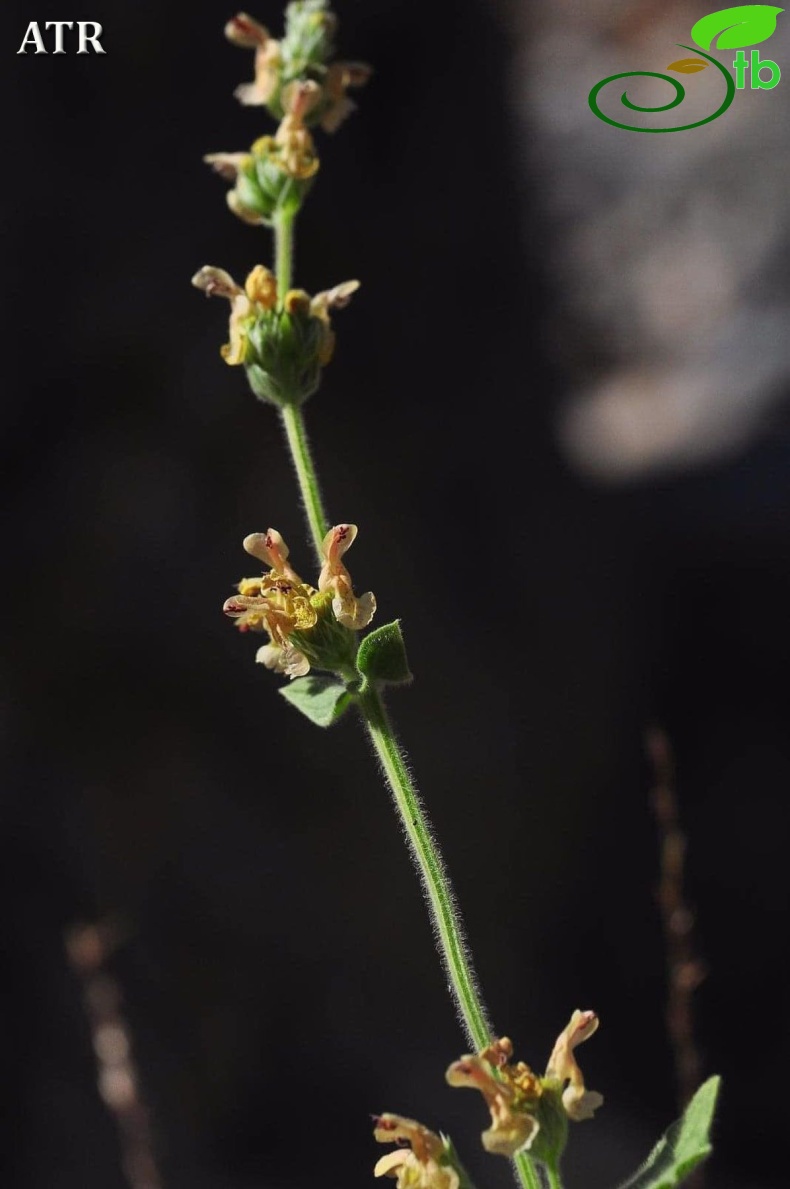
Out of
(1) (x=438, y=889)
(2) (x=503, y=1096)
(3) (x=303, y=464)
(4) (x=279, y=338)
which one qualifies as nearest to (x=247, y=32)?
(4) (x=279, y=338)

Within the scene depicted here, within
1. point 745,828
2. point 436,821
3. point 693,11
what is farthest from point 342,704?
point 693,11

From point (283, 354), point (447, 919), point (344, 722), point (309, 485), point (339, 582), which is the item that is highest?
point (344, 722)

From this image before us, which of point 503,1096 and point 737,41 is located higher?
point 737,41

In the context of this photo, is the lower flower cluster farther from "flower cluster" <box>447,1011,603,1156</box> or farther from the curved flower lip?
the curved flower lip

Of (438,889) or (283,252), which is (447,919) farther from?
(283,252)

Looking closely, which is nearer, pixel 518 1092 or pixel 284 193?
pixel 518 1092

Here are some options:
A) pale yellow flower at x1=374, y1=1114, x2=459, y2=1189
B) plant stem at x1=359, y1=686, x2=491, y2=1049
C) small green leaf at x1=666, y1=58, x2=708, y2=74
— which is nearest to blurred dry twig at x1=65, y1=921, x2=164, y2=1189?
pale yellow flower at x1=374, y1=1114, x2=459, y2=1189

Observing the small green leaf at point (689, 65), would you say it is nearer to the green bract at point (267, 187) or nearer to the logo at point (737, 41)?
the logo at point (737, 41)
